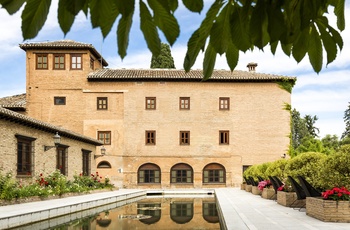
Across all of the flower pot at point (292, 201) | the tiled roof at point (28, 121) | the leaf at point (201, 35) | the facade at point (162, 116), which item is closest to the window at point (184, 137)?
the facade at point (162, 116)

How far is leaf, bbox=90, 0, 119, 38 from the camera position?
140cm

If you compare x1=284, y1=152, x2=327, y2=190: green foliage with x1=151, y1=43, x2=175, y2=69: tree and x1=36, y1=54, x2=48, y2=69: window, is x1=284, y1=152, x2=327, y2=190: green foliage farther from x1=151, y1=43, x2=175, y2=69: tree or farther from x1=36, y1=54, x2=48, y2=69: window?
x1=151, y1=43, x2=175, y2=69: tree

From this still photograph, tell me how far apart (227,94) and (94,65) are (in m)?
10.3

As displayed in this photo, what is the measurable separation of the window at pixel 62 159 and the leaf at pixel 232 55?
68.8ft

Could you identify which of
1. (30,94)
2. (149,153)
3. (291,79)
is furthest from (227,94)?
(30,94)

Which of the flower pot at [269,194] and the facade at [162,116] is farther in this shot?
the facade at [162,116]

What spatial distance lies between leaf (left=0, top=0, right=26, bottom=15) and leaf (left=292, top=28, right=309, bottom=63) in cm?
103

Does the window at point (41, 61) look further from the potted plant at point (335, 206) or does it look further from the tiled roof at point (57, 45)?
the potted plant at point (335, 206)

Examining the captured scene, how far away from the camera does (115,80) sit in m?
34.3

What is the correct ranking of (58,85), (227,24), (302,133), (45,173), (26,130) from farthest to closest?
(302,133) → (58,85) → (45,173) → (26,130) → (227,24)

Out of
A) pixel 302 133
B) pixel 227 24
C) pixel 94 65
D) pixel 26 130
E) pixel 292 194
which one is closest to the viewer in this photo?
pixel 227 24

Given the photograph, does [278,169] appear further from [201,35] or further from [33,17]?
[33,17]

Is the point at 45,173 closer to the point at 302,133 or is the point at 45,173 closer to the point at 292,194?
the point at 292,194

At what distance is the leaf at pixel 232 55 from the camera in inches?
69.7
